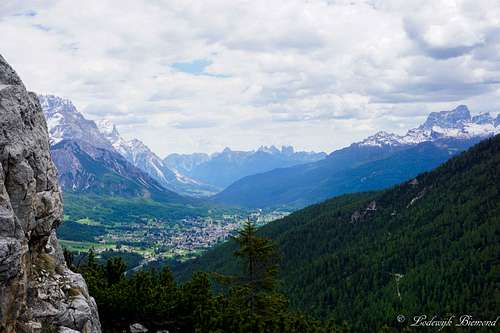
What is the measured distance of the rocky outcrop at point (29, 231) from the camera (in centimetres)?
2353

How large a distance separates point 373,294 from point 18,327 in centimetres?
14603

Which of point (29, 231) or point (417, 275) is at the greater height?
point (29, 231)

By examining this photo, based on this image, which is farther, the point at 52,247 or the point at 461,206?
the point at 461,206

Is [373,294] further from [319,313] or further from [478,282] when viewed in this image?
[478,282]

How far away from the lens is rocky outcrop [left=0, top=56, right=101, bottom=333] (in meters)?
23.5

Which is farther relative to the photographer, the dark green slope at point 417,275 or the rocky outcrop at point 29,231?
the dark green slope at point 417,275

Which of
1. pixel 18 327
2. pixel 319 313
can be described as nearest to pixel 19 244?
pixel 18 327

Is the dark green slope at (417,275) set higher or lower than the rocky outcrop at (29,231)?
lower

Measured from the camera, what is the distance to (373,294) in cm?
15525

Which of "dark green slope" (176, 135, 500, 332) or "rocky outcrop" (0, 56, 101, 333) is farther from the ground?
"rocky outcrop" (0, 56, 101, 333)

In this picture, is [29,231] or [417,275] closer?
[29,231]

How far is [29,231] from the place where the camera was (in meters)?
27.6

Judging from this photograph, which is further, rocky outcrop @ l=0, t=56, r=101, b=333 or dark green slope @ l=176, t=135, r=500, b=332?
dark green slope @ l=176, t=135, r=500, b=332

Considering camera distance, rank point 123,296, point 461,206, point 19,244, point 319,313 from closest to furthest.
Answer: point 19,244 → point 123,296 → point 319,313 → point 461,206
